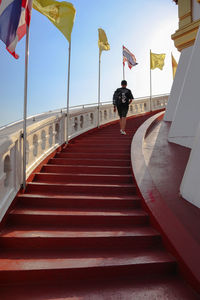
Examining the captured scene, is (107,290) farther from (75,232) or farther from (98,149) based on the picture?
(98,149)

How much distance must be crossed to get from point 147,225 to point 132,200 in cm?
60

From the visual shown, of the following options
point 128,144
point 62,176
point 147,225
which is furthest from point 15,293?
point 128,144

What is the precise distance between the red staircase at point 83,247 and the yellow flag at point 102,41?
7672 mm

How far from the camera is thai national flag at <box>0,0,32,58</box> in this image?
10.6ft

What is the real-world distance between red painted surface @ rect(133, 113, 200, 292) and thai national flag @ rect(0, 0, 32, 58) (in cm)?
315

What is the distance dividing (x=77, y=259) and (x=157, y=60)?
17.5 metres

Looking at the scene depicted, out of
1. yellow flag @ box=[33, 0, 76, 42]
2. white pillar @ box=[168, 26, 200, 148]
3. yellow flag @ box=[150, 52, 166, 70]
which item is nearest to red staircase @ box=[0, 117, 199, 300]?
white pillar @ box=[168, 26, 200, 148]

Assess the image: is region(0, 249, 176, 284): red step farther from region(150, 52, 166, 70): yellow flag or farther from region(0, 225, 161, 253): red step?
region(150, 52, 166, 70): yellow flag

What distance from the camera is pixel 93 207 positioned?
3.87 m

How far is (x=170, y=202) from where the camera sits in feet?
11.2

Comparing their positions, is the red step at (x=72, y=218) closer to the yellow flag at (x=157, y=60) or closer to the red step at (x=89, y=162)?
the red step at (x=89, y=162)

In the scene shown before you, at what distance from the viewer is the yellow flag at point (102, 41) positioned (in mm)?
10055

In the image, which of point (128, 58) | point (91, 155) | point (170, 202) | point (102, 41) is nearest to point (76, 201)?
point (170, 202)

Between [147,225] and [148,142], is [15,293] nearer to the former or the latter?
[147,225]
